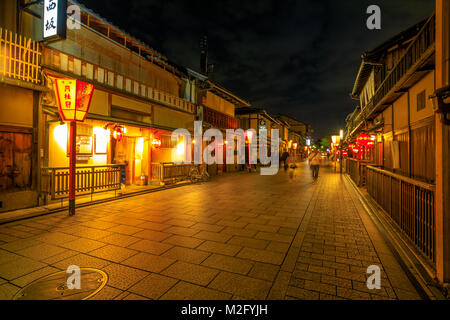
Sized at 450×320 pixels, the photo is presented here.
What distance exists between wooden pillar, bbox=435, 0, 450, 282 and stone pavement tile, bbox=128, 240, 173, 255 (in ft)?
15.4

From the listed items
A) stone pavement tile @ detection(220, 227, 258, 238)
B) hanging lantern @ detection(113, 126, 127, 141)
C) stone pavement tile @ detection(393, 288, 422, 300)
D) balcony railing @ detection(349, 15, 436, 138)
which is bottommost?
stone pavement tile @ detection(393, 288, 422, 300)

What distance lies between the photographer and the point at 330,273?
3.82 meters

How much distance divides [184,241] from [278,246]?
2.14m

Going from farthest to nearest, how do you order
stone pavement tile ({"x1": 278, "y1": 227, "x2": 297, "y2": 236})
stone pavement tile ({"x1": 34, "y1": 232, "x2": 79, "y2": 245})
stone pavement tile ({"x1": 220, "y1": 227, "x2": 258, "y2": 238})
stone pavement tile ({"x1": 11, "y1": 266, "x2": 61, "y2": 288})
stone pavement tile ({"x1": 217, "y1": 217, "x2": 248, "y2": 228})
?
stone pavement tile ({"x1": 217, "y1": 217, "x2": 248, "y2": 228}) < stone pavement tile ({"x1": 278, "y1": 227, "x2": 297, "y2": 236}) < stone pavement tile ({"x1": 220, "y1": 227, "x2": 258, "y2": 238}) < stone pavement tile ({"x1": 34, "y1": 232, "x2": 79, "y2": 245}) < stone pavement tile ({"x1": 11, "y1": 266, "x2": 61, "y2": 288})

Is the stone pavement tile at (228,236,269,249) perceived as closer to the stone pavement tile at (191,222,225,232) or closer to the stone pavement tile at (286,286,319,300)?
the stone pavement tile at (191,222,225,232)

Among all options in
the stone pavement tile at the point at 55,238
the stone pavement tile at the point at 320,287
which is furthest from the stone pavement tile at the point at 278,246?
the stone pavement tile at the point at 55,238

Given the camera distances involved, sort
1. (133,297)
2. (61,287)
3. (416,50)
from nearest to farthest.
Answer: (133,297) < (61,287) < (416,50)

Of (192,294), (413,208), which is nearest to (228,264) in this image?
(192,294)

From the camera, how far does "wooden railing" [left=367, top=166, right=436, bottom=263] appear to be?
159 inches

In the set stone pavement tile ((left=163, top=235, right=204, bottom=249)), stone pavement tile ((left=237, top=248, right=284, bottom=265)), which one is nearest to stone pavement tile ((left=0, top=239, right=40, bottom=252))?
stone pavement tile ((left=163, top=235, right=204, bottom=249))

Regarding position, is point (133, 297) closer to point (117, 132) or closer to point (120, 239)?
point (120, 239)

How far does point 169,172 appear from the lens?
560 inches

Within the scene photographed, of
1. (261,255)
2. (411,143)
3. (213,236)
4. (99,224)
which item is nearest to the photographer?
(261,255)
